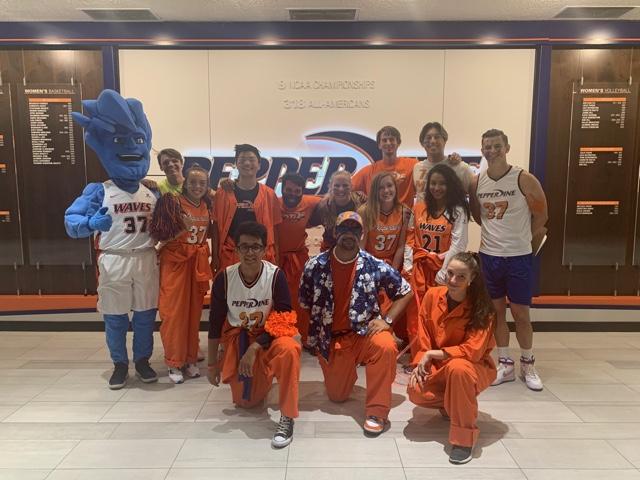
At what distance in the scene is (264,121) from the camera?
4.45 m

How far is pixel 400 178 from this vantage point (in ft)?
11.6

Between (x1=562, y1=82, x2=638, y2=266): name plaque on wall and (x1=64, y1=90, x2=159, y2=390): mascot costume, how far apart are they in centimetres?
368

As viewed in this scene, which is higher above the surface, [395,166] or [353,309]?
[395,166]

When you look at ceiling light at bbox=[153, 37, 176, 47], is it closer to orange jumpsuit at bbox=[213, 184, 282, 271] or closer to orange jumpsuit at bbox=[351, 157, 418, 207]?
orange jumpsuit at bbox=[213, 184, 282, 271]

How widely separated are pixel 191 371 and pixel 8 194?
2.68m

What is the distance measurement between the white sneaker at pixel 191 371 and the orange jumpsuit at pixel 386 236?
52.0 inches

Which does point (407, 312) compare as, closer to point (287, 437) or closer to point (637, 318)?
point (287, 437)

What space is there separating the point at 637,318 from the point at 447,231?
262 cm

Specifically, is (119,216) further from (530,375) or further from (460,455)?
(530,375)

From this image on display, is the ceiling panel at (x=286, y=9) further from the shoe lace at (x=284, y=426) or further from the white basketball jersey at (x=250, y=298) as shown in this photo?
the shoe lace at (x=284, y=426)

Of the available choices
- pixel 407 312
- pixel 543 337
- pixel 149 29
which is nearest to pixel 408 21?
pixel 149 29

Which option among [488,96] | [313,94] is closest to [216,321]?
[313,94]

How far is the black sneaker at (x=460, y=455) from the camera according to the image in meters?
2.26

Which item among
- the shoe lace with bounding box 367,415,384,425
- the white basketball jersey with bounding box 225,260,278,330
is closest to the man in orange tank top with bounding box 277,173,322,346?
the white basketball jersey with bounding box 225,260,278,330
